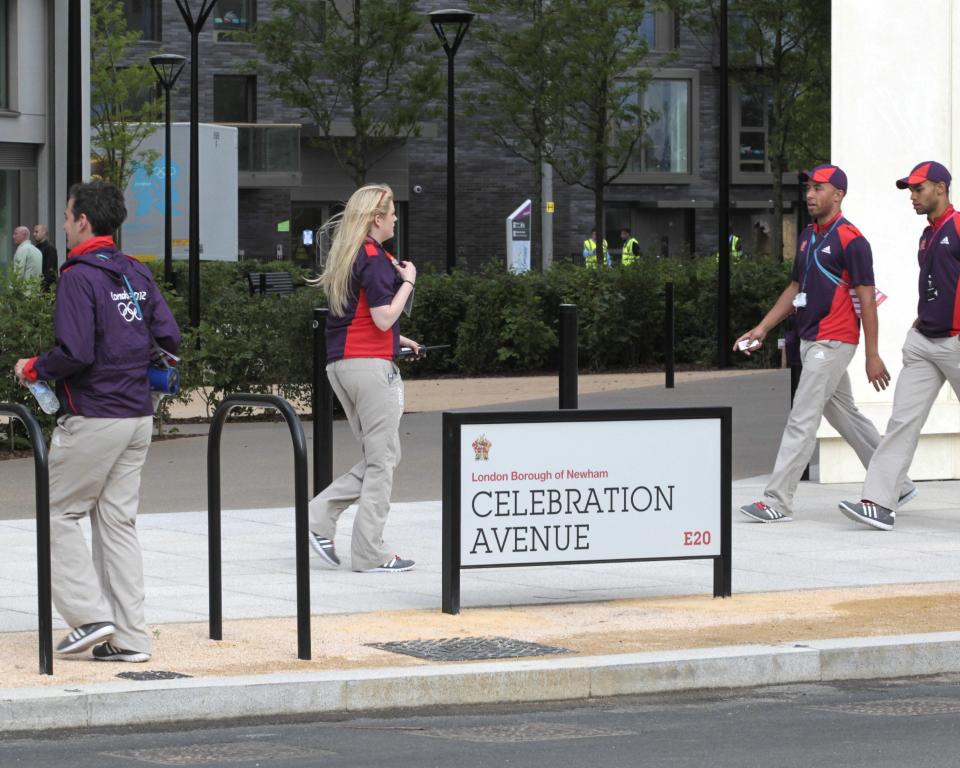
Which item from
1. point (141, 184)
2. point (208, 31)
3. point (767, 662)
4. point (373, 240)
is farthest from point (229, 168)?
point (767, 662)

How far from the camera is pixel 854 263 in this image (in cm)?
1126

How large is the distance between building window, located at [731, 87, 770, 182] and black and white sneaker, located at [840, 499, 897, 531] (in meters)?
49.1

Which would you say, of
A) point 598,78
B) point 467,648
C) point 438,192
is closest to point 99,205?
point 467,648

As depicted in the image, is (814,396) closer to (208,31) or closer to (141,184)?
(141,184)

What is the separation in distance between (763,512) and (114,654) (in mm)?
5079

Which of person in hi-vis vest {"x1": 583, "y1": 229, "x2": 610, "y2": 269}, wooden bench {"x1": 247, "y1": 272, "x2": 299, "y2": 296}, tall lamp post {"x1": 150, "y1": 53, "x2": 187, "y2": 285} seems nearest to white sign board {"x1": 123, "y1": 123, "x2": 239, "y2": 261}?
tall lamp post {"x1": 150, "y1": 53, "x2": 187, "y2": 285}

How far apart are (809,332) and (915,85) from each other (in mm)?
2763

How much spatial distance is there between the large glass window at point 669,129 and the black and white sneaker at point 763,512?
1882 inches

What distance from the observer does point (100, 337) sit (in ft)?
23.8

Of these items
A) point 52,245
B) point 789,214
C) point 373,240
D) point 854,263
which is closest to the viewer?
point 373,240

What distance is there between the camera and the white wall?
1330cm

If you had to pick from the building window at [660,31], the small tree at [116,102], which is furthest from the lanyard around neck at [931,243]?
the building window at [660,31]

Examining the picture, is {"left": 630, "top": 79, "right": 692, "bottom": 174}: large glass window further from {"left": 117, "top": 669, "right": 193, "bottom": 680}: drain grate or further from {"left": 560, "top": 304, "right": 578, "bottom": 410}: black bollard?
{"left": 117, "top": 669, "right": 193, "bottom": 680}: drain grate

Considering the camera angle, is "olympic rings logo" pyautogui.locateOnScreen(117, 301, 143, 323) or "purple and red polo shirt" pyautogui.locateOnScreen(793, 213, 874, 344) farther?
"purple and red polo shirt" pyautogui.locateOnScreen(793, 213, 874, 344)
